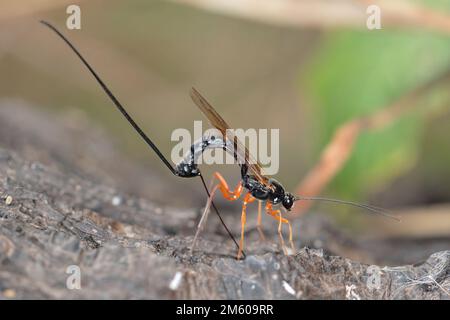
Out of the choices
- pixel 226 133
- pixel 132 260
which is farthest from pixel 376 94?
pixel 132 260

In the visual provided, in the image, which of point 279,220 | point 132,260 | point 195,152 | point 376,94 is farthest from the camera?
point 376,94

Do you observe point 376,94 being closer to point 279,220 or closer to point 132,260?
point 279,220

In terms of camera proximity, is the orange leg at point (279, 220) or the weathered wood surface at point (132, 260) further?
the orange leg at point (279, 220)

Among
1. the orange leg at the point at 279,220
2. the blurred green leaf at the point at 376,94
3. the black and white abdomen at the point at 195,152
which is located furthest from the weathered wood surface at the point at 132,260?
the blurred green leaf at the point at 376,94

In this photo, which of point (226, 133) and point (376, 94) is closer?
point (226, 133)

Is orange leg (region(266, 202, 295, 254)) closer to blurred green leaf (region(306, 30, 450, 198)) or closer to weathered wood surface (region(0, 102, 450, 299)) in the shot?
weathered wood surface (region(0, 102, 450, 299))

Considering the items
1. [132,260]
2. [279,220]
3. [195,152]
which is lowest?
[132,260]

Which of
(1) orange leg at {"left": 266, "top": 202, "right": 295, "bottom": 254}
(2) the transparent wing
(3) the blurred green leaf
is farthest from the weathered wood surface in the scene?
(3) the blurred green leaf

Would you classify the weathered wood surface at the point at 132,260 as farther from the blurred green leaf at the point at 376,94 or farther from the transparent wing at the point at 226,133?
the blurred green leaf at the point at 376,94

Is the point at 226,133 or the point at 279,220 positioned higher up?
the point at 226,133
